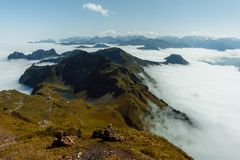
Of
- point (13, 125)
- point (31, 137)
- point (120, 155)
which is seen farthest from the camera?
point (13, 125)

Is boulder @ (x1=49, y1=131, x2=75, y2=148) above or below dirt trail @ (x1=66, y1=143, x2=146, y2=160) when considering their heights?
below

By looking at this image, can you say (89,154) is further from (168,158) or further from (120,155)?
(168,158)

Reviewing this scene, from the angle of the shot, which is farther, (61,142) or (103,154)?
(61,142)

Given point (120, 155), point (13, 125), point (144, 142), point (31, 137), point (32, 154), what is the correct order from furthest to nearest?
point (13, 125) < point (31, 137) < point (144, 142) < point (32, 154) < point (120, 155)

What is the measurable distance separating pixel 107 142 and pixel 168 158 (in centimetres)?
1132

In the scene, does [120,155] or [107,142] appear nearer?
[120,155]

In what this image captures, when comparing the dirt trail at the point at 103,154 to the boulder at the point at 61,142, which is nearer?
the dirt trail at the point at 103,154

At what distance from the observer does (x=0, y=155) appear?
5809cm

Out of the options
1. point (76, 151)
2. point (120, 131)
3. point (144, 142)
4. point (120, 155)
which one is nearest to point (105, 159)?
point (120, 155)

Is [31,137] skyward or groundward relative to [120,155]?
groundward

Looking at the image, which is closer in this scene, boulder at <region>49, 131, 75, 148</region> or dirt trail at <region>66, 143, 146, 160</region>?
dirt trail at <region>66, 143, 146, 160</region>

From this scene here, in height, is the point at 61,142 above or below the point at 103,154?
below

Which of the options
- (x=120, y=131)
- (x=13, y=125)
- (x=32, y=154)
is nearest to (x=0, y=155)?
(x=32, y=154)

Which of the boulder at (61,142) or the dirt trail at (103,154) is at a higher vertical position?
the dirt trail at (103,154)
